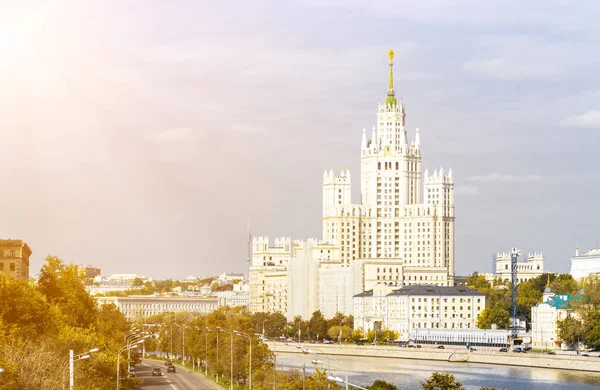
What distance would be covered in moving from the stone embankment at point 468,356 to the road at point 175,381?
1671 centimetres

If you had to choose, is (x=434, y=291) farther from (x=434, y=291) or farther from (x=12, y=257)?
(x=12, y=257)

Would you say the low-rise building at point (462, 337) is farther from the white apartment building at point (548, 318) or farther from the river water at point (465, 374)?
the river water at point (465, 374)

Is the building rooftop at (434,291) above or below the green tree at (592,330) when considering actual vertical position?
above

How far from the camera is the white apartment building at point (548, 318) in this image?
166375mm

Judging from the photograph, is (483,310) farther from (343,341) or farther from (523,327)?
(343,341)

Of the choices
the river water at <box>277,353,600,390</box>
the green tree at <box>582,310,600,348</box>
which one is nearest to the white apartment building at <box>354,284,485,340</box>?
the river water at <box>277,353,600,390</box>

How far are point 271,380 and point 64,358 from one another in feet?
68.7

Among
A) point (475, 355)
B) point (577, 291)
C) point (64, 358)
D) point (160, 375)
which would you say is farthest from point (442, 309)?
point (64, 358)

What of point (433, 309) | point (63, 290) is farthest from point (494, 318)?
point (63, 290)

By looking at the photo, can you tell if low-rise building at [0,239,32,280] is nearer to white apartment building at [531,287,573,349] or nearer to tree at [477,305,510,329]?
white apartment building at [531,287,573,349]

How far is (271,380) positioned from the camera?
89.5 metres

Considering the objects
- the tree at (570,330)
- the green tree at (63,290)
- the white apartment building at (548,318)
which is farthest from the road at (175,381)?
the white apartment building at (548,318)

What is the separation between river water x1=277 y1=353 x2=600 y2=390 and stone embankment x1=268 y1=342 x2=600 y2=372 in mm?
Result: 1555

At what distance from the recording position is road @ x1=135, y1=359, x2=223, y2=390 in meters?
103
